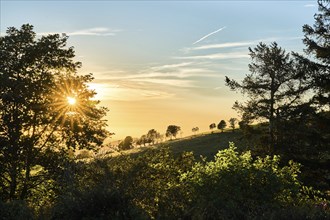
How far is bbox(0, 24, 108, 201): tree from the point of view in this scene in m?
24.0

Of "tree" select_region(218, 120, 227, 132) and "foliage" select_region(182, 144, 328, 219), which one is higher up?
"tree" select_region(218, 120, 227, 132)

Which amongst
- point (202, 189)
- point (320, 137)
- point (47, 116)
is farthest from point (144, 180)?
point (320, 137)

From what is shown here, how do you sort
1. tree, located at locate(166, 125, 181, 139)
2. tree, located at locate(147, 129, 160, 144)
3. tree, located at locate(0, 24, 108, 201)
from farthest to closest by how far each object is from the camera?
tree, located at locate(147, 129, 160, 144) < tree, located at locate(166, 125, 181, 139) < tree, located at locate(0, 24, 108, 201)

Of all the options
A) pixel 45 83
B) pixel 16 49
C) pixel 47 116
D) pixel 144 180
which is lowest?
pixel 144 180

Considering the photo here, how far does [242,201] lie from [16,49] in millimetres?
17713

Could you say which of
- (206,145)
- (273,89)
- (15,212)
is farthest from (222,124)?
(15,212)

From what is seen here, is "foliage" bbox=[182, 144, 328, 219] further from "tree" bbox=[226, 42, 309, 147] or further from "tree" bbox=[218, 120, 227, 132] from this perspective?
"tree" bbox=[218, 120, 227, 132]

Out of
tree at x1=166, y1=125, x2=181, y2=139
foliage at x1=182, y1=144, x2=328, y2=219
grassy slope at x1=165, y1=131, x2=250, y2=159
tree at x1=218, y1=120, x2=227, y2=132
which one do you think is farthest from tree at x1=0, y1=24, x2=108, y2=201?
tree at x1=166, y1=125, x2=181, y2=139

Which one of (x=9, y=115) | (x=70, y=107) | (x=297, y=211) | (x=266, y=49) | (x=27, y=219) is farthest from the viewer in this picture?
(x=266, y=49)

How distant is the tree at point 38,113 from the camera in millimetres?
23969

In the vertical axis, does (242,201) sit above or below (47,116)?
below

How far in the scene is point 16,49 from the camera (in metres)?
25.2

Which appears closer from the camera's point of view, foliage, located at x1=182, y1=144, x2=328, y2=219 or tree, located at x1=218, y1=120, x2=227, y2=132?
foliage, located at x1=182, y1=144, x2=328, y2=219

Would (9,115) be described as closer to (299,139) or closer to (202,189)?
(202,189)
